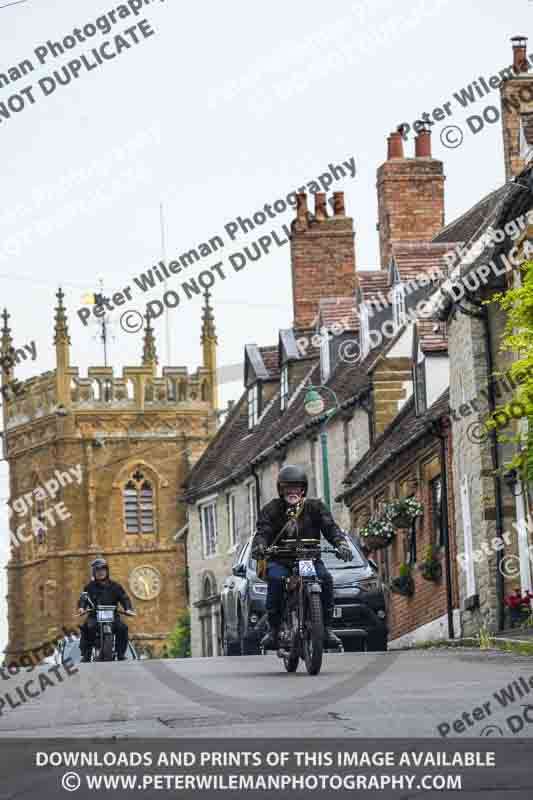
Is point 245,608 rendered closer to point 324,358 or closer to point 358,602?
point 358,602

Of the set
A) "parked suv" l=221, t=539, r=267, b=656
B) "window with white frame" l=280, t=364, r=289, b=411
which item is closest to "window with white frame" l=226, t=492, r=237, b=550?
"window with white frame" l=280, t=364, r=289, b=411

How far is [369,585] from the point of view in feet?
81.0

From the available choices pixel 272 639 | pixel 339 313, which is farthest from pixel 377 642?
pixel 339 313

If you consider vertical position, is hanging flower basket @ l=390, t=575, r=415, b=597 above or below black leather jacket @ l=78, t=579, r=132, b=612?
above

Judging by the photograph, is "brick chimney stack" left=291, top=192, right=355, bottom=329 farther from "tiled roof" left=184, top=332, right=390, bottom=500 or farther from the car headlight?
the car headlight

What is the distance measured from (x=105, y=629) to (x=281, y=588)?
8.05 m

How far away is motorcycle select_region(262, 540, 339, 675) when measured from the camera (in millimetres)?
16516

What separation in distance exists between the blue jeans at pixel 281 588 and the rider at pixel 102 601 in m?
7.26

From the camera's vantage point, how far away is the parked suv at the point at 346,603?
24562mm

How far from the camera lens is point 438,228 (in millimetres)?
45375

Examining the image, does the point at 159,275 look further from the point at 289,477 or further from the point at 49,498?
the point at 49,498

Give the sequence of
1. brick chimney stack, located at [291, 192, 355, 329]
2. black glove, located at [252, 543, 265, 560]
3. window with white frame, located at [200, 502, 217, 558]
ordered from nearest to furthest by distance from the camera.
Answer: black glove, located at [252, 543, 265, 560], brick chimney stack, located at [291, 192, 355, 329], window with white frame, located at [200, 502, 217, 558]

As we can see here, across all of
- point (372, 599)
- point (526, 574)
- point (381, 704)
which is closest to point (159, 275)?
point (526, 574)

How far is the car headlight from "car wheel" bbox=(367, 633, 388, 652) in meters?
0.56
